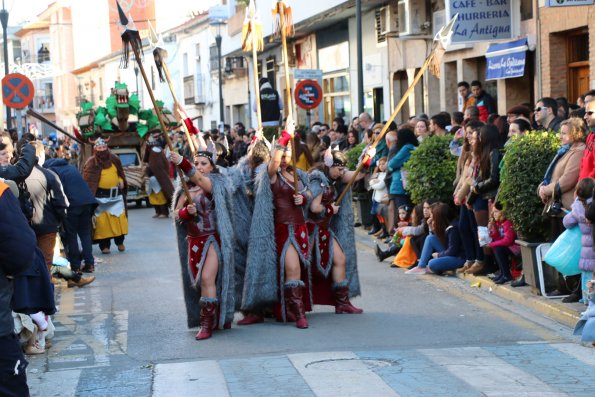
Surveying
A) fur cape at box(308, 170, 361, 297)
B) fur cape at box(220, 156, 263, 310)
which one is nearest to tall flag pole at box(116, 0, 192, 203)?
fur cape at box(220, 156, 263, 310)

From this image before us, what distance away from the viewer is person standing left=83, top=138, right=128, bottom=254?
18047mm

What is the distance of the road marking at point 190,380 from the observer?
8.17 meters

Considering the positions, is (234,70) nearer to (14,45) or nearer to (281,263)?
(281,263)

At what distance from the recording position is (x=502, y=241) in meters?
12.8

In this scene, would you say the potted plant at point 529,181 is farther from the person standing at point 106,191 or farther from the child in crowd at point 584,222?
the person standing at point 106,191

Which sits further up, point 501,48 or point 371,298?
point 501,48

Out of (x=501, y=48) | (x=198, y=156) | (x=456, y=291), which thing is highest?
(x=501, y=48)

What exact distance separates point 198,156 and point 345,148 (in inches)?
487

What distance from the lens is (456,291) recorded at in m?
13.1

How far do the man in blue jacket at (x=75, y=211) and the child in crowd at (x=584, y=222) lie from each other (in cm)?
707

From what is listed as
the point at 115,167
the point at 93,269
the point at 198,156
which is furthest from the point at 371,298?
the point at 115,167

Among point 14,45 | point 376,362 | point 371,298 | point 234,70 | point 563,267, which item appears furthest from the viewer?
point 14,45

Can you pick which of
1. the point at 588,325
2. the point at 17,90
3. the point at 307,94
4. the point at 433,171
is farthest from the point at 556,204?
the point at 17,90

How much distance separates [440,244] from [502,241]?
6.14 feet
